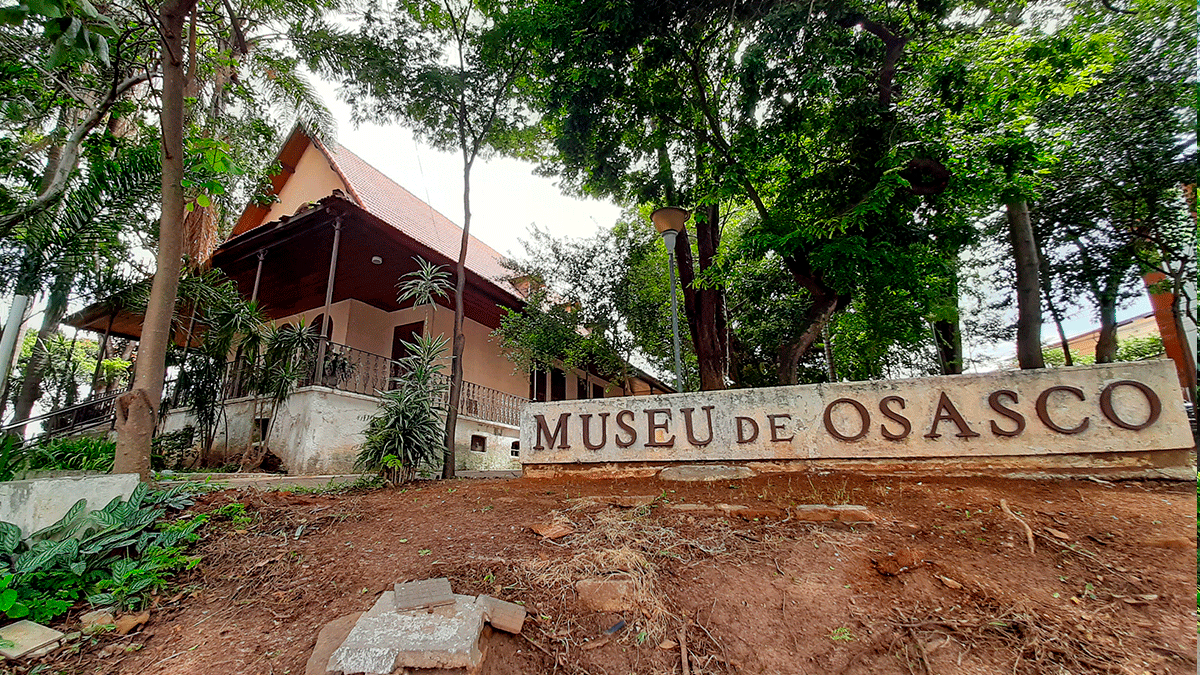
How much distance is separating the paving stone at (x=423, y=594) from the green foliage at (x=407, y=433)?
127 inches

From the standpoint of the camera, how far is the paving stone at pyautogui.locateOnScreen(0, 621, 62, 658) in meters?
2.36

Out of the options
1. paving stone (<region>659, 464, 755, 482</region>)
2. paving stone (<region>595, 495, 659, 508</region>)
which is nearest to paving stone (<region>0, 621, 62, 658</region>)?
paving stone (<region>595, 495, 659, 508</region>)

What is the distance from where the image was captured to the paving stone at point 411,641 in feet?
6.70

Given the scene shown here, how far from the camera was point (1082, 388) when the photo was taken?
3.95 metres

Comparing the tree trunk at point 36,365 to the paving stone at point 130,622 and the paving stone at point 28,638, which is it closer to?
the paving stone at point 28,638

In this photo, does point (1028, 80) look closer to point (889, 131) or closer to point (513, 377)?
point (889, 131)

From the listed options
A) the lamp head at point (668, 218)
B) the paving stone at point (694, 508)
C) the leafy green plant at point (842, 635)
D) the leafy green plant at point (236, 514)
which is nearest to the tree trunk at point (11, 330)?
the leafy green plant at point (236, 514)

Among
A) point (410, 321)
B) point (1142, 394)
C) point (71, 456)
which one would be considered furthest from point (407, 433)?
point (1142, 394)

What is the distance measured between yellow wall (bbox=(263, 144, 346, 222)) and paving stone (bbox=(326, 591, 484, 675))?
10.8 meters

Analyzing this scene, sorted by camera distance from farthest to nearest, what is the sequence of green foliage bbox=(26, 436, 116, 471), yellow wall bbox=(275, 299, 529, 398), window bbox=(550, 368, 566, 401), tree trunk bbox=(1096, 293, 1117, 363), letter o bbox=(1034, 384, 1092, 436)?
window bbox=(550, 368, 566, 401)
yellow wall bbox=(275, 299, 529, 398)
tree trunk bbox=(1096, 293, 1117, 363)
green foliage bbox=(26, 436, 116, 471)
letter o bbox=(1034, 384, 1092, 436)

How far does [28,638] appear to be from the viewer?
2.44 meters

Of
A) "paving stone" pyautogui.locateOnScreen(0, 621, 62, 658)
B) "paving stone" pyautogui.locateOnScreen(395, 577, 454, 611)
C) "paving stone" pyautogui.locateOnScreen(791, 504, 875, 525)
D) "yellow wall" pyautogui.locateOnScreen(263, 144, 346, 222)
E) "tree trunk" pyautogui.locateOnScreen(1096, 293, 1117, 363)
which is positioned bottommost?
"paving stone" pyautogui.locateOnScreen(0, 621, 62, 658)

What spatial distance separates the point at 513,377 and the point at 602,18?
9276 millimetres

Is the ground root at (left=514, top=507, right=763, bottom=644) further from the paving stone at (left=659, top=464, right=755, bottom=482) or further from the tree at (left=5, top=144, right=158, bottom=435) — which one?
the tree at (left=5, top=144, right=158, bottom=435)
